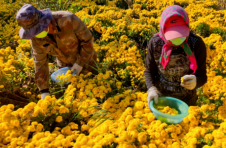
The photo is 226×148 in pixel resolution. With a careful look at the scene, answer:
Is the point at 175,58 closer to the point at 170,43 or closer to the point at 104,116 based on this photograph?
the point at 170,43

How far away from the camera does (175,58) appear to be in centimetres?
192

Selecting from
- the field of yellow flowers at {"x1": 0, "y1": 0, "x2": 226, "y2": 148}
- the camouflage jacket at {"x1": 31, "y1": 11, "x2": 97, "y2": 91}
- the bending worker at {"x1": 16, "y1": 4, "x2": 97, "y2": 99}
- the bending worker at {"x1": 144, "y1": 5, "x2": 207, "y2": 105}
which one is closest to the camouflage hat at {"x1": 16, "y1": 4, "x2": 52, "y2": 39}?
the bending worker at {"x1": 16, "y1": 4, "x2": 97, "y2": 99}

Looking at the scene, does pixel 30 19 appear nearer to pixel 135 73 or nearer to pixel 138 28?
pixel 135 73

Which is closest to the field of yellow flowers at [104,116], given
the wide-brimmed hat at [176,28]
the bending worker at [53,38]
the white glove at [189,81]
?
the white glove at [189,81]

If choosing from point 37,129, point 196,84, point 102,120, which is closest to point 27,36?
point 37,129

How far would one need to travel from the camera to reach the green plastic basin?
147cm

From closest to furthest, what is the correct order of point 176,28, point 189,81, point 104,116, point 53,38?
1. point 176,28
2. point 189,81
3. point 104,116
4. point 53,38

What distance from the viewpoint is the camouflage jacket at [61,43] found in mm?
2285

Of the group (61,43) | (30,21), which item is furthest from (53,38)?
(30,21)

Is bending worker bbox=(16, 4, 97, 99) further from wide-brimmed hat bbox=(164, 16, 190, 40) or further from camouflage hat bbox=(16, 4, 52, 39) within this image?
wide-brimmed hat bbox=(164, 16, 190, 40)

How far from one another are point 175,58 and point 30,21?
5.32 ft

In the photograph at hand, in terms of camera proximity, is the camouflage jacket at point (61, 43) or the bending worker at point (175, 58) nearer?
the bending worker at point (175, 58)

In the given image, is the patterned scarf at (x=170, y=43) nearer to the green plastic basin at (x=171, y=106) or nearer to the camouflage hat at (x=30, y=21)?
the green plastic basin at (x=171, y=106)

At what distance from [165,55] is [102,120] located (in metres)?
0.94
